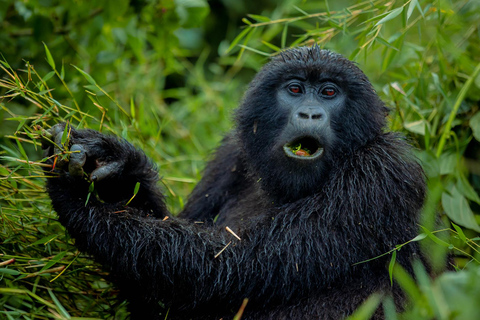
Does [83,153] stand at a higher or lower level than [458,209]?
higher

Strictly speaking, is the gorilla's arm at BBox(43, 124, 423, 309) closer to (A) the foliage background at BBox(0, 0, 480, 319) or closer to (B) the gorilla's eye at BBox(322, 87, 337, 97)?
(A) the foliage background at BBox(0, 0, 480, 319)

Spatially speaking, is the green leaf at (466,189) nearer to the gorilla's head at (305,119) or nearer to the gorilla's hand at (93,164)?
the gorilla's head at (305,119)

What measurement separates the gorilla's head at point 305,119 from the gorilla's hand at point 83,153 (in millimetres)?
911

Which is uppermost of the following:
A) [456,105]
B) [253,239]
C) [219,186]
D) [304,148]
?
[304,148]

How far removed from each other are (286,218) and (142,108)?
6.44 ft

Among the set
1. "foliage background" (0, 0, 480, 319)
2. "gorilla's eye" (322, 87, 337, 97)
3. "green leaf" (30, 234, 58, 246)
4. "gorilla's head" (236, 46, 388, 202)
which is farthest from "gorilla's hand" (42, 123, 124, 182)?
"gorilla's eye" (322, 87, 337, 97)

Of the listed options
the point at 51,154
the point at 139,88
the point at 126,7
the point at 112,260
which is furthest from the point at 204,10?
the point at 112,260

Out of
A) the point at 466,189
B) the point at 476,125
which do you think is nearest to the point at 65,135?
the point at 466,189

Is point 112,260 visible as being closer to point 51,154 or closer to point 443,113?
point 51,154

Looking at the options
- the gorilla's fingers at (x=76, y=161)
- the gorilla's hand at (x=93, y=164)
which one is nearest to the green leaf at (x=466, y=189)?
the gorilla's hand at (x=93, y=164)

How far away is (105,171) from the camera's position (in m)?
3.37

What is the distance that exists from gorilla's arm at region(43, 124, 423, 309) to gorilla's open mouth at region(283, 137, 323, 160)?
191 mm

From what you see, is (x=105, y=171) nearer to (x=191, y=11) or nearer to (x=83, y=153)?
(x=83, y=153)

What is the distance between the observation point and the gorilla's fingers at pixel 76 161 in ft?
10.6
